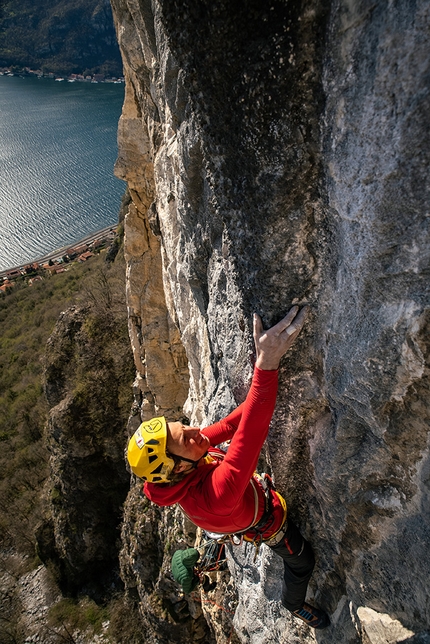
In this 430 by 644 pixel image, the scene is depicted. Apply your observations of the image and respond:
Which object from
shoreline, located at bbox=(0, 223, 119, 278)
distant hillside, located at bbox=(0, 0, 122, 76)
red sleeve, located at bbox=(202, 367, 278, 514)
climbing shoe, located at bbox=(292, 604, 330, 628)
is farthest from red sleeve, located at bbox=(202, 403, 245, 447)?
distant hillside, located at bbox=(0, 0, 122, 76)

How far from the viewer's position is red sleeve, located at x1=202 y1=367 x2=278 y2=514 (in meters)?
2.39

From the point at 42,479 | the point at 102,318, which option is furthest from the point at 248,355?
the point at 42,479

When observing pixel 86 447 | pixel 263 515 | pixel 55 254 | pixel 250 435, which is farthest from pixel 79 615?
pixel 55 254

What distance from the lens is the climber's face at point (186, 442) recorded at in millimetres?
2609

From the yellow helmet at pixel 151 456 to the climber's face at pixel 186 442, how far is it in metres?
0.07

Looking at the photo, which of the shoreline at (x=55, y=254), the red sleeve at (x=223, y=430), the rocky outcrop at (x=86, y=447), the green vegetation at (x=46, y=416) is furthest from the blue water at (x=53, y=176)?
the red sleeve at (x=223, y=430)

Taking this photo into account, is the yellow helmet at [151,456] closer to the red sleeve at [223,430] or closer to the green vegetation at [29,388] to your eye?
the red sleeve at [223,430]

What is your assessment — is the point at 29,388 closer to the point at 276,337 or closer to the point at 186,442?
the point at 186,442

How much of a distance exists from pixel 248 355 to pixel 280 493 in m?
1.20

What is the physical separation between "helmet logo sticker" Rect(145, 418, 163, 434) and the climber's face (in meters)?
0.07

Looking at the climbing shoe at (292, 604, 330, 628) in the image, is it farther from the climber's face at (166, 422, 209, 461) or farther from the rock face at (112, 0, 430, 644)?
the climber's face at (166, 422, 209, 461)

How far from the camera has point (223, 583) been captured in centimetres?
551

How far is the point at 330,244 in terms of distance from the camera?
2127 mm

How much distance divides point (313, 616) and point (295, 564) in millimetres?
485
